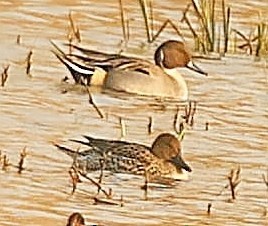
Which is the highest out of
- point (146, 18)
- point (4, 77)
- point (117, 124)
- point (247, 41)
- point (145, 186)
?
point (146, 18)

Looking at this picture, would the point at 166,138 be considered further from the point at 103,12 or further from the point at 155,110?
the point at 103,12

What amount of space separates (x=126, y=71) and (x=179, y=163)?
114 inches

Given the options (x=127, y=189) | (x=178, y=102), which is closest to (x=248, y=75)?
(x=178, y=102)

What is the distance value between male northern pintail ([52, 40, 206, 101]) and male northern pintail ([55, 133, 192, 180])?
2252 mm

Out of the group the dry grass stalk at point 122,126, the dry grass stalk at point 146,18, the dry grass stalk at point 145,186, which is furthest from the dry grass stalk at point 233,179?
the dry grass stalk at point 146,18

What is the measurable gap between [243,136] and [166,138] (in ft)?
2.75

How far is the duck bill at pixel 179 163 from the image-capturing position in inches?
357

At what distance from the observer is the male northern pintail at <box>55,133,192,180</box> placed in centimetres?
907

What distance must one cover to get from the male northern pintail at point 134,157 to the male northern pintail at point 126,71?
2.25 m

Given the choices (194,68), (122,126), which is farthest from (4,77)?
(194,68)

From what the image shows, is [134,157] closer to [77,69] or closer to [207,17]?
[77,69]

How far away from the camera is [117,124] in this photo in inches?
400

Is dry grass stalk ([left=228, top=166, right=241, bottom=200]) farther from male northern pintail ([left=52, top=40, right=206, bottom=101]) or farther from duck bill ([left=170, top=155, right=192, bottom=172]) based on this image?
male northern pintail ([left=52, top=40, right=206, bottom=101])

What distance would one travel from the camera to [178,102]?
1137 centimetres
